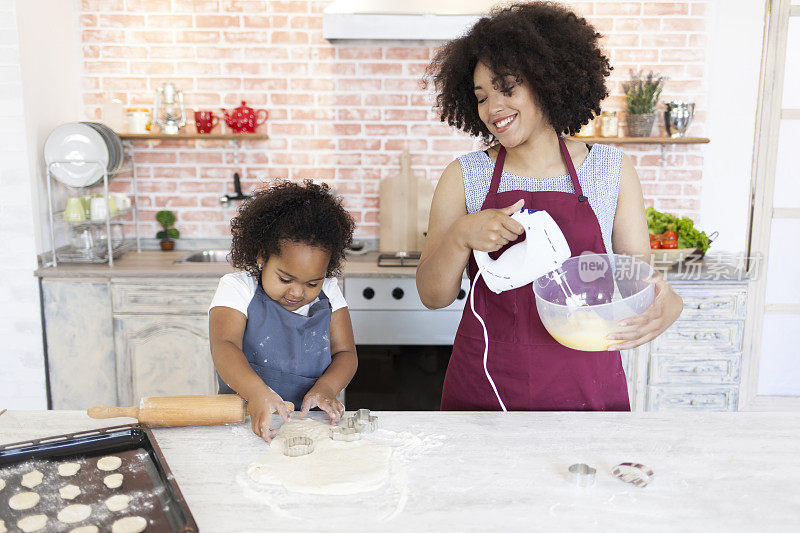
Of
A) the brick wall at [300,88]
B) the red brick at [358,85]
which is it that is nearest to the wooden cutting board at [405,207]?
the brick wall at [300,88]

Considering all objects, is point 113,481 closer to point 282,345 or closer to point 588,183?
point 282,345

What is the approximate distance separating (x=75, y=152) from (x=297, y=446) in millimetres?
2063

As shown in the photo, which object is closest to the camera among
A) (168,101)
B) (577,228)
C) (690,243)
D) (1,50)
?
(577,228)

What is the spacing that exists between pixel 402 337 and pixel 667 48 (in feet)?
5.69

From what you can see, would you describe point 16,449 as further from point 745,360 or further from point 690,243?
point 745,360

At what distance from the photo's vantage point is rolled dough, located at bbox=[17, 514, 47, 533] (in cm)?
84

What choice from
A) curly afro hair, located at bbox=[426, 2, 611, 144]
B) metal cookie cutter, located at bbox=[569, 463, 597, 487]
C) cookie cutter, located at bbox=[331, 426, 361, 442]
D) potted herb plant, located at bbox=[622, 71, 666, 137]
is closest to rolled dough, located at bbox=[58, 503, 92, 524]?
cookie cutter, located at bbox=[331, 426, 361, 442]

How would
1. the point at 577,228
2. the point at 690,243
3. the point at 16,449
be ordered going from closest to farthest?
the point at 16,449 → the point at 577,228 → the point at 690,243

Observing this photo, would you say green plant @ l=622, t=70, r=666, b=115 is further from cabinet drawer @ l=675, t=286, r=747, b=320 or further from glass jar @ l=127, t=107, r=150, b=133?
glass jar @ l=127, t=107, r=150, b=133

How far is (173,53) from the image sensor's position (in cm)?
291

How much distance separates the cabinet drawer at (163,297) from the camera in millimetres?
2535

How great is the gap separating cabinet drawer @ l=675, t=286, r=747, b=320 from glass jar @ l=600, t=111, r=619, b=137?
785 millimetres

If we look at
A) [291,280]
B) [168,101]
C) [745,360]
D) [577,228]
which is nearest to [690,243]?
[745,360]

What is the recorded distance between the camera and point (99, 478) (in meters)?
0.96
